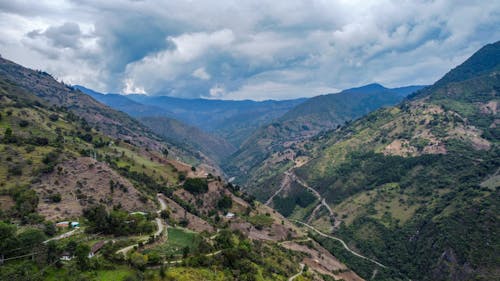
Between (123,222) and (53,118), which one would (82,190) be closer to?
(123,222)

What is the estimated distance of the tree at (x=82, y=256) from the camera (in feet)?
187

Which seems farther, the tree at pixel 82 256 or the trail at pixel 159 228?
the trail at pixel 159 228

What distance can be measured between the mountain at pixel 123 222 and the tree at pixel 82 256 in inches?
6.2

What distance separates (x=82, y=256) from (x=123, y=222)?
1787 cm

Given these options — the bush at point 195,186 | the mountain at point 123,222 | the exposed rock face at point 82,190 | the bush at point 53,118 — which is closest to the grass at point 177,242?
the mountain at point 123,222

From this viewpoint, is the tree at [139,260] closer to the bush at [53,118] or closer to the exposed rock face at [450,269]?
the exposed rock face at [450,269]

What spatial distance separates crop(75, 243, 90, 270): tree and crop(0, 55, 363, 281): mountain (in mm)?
157

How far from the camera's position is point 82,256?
58062 mm

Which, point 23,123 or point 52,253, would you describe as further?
point 23,123

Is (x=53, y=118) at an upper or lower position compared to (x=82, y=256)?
upper

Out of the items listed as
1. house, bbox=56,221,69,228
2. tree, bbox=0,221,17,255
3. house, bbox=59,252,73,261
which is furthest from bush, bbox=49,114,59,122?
house, bbox=59,252,73,261

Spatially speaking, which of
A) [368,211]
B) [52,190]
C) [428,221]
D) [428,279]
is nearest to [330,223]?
[368,211]

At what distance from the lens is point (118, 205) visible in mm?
92938

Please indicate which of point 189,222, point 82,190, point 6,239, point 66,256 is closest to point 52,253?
point 66,256
